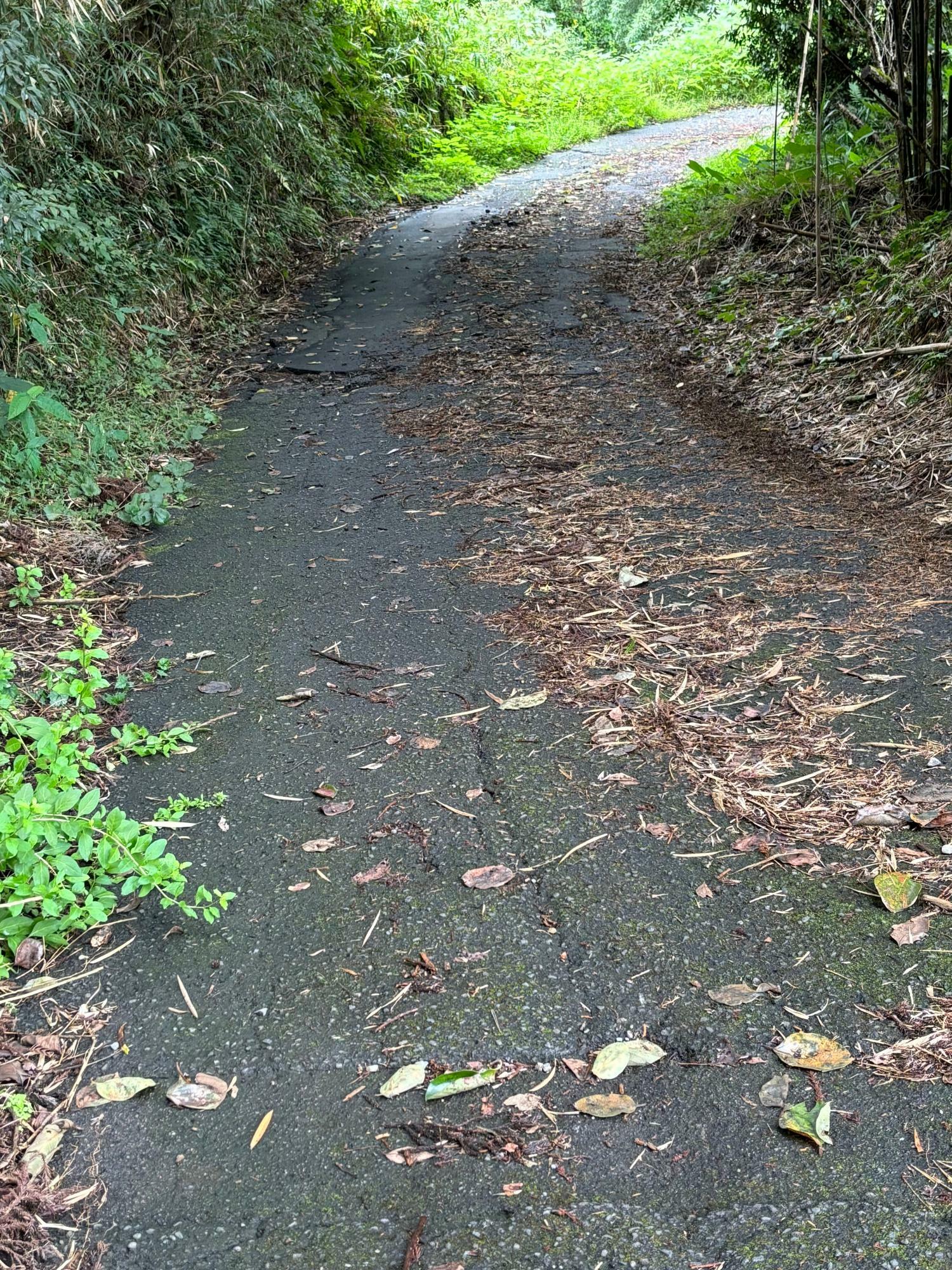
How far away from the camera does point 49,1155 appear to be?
1.55m

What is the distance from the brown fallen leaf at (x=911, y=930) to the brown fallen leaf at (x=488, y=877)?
2.32 ft

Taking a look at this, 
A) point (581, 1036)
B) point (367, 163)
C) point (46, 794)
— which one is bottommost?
point (581, 1036)

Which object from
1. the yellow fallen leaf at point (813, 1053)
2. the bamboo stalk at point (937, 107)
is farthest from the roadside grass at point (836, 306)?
the yellow fallen leaf at point (813, 1053)

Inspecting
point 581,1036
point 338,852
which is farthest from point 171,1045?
point 581,1036

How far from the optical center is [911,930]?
1.83 m

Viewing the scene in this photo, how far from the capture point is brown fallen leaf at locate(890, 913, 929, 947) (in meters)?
1.81

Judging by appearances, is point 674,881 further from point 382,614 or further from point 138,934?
point 382,614

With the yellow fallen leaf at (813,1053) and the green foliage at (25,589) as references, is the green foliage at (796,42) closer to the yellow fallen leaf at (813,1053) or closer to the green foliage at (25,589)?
the green foliage at (25,589)

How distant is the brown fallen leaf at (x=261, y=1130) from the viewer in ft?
5.12

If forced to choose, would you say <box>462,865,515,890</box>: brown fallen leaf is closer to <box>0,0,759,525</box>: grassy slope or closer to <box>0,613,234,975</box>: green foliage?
<box>0,613,234,975</box>: green foliage

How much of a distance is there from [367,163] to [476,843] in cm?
948

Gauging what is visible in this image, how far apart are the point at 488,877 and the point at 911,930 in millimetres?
782

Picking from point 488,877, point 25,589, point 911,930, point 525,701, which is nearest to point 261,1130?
point 488,877

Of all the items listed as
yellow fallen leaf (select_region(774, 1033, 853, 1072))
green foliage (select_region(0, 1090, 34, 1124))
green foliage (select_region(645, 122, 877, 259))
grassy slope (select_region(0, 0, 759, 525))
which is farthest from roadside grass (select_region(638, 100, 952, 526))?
green foliage (select_region(0, 1090, 34, 1124))
